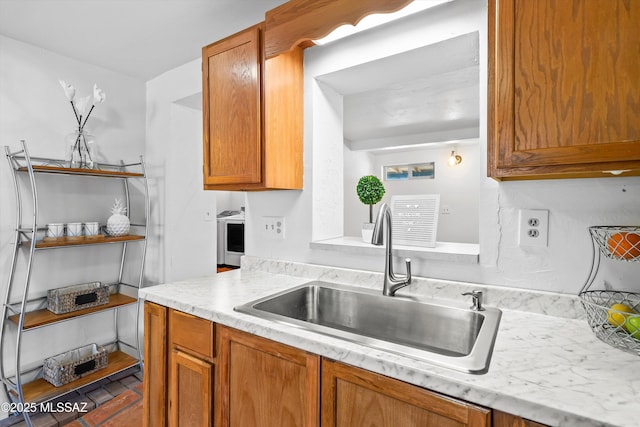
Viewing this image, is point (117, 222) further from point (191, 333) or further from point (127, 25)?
point (191, 333)

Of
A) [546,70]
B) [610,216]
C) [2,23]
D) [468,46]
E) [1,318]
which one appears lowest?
[1,318]

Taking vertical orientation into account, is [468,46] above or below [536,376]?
above

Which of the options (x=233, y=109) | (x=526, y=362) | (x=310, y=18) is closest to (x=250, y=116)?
(x=233, y=109)

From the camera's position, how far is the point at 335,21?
4.18 ft

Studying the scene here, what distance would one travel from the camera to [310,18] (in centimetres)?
133

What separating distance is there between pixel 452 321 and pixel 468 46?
42.9 inches

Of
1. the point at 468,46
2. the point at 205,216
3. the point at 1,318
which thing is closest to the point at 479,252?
the point at 468,46

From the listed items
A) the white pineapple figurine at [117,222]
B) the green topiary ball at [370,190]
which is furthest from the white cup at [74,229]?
the green topiary ball at [370,190]

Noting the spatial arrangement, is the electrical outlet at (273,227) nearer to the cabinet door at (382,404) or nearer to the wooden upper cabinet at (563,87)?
the cabinet door at (382,404)

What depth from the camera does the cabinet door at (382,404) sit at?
72cm

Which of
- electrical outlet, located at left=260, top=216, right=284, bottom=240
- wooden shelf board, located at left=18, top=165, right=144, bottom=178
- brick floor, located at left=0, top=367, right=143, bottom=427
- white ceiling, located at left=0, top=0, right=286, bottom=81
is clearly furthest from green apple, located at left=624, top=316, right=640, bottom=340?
wooden shelf board, located at left=18, top=165, right=144, bottom=178

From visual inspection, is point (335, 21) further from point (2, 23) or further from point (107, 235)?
point (107, 235)

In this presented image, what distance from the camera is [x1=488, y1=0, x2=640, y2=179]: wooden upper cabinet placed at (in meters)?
0.81

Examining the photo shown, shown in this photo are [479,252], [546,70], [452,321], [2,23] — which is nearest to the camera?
[546,70]
